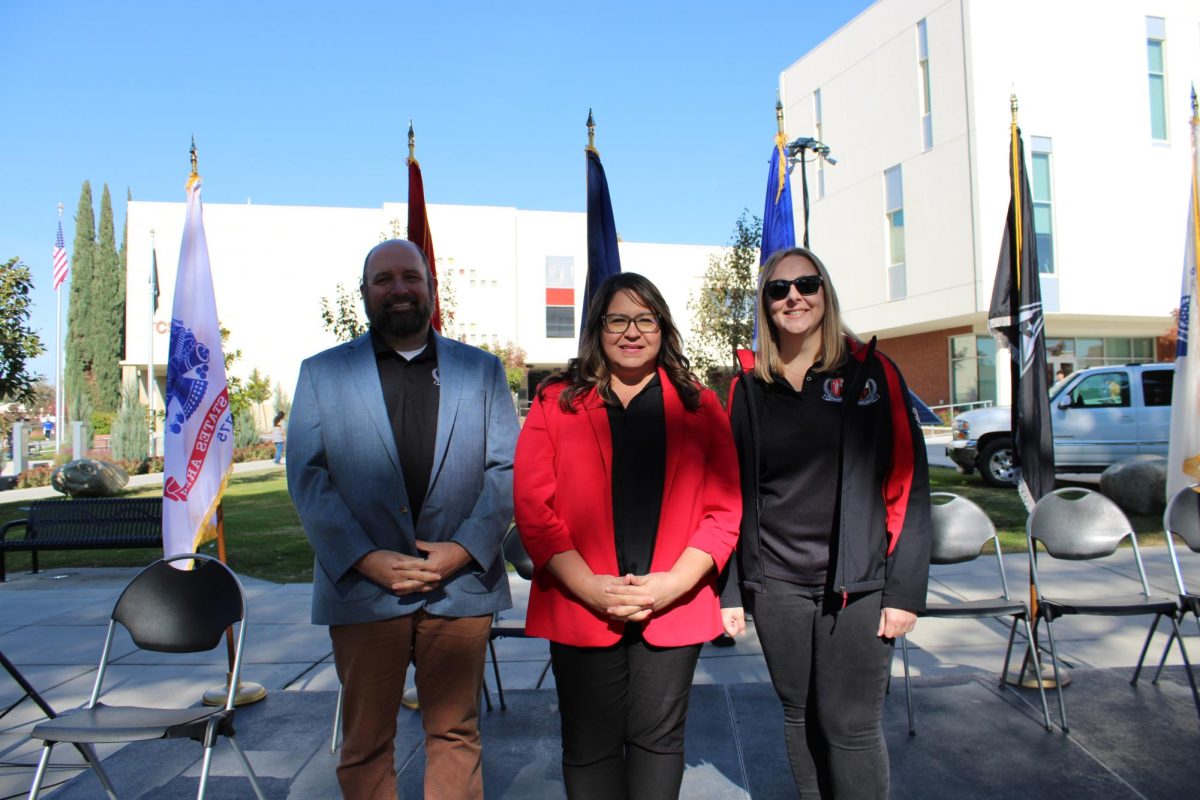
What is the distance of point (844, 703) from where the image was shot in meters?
2.38

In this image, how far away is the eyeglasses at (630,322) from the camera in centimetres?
244

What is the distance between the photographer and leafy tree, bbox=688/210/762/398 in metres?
15.1

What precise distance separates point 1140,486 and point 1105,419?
2.55m

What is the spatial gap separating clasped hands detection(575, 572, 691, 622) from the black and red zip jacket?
0.91 ft

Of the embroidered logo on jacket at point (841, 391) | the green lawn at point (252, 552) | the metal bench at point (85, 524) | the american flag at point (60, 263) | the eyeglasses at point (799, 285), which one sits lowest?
the green lawn at point (252, 552)

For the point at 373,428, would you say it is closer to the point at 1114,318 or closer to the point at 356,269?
the point at 1114,318

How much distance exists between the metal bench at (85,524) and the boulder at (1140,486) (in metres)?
11.1

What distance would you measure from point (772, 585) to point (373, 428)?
1.41m

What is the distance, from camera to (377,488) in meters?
2.58

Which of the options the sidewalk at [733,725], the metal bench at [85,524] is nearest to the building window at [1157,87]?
the sidewalk at [733,725]

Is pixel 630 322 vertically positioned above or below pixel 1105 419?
above

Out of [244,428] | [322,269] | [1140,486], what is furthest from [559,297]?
[1140,486]

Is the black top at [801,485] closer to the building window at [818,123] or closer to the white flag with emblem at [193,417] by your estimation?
the white flag with emblem at [193,417]

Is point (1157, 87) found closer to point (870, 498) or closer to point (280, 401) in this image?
point (870, 498)
